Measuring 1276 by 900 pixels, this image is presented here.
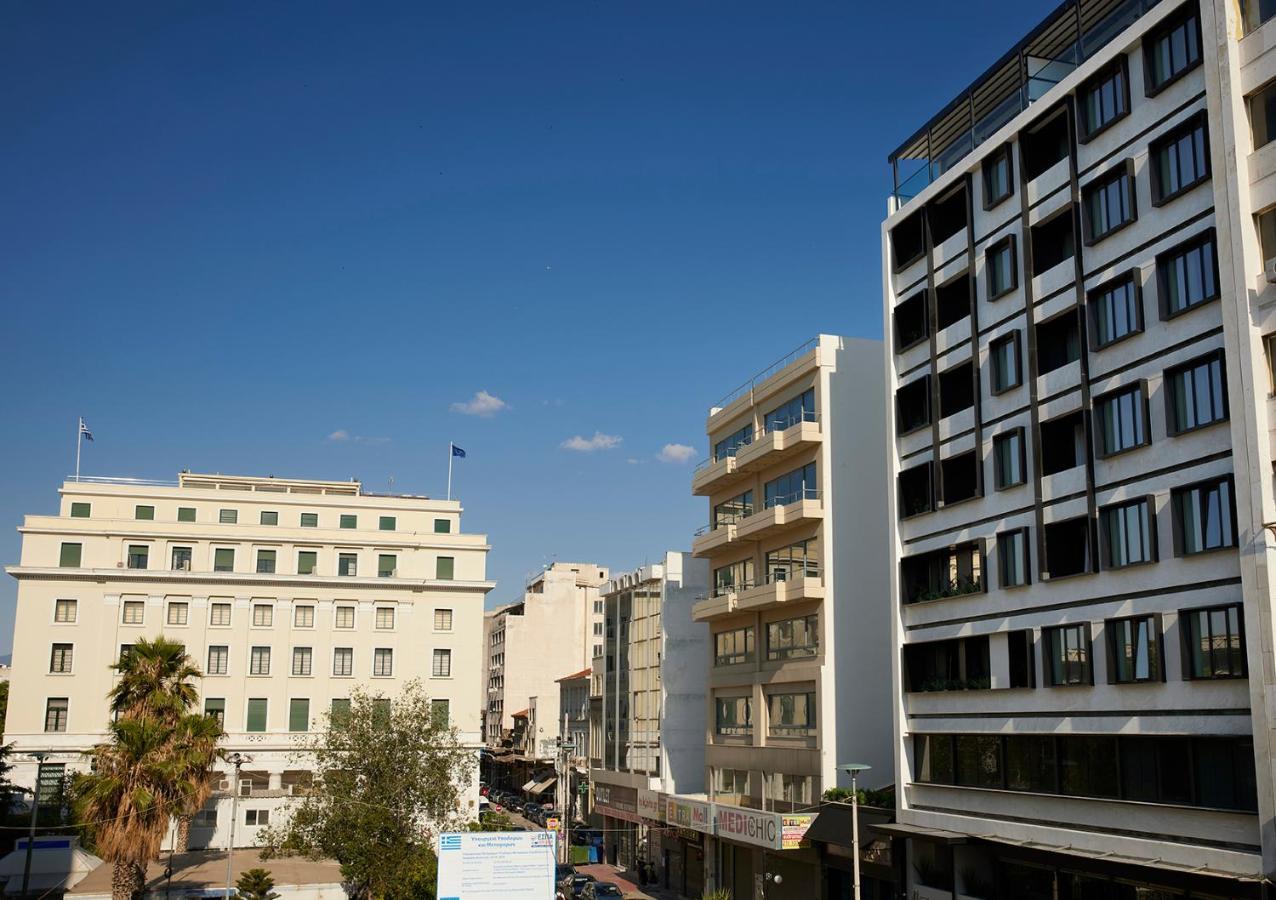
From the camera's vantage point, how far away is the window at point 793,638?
51562mm

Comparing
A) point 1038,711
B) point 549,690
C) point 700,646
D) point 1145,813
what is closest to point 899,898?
point 1038,711

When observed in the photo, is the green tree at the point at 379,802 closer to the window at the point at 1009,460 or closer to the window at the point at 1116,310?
the window at the point at 1009,460

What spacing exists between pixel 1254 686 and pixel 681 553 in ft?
149

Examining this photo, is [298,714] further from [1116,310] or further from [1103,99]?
[1103,99]

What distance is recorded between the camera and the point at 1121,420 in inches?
1321

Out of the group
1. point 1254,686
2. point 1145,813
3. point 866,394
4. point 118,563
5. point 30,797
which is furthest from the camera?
point 118,563

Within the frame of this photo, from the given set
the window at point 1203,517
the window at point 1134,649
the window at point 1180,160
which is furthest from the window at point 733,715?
the window at point 1180,160

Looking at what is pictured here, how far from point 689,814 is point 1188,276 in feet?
120

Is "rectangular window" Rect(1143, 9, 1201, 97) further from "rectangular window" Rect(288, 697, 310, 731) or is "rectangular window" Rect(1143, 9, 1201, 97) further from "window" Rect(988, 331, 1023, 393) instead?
"rectangular window" Rect(288, 697, 310, 731)

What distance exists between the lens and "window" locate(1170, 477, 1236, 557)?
29641 mm

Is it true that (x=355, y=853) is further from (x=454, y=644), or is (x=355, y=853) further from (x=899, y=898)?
(x=454, y=644)

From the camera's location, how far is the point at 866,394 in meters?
52.3

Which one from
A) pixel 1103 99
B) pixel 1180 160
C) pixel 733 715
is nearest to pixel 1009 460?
pixel 1180 160

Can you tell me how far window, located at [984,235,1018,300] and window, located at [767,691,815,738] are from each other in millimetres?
19431
